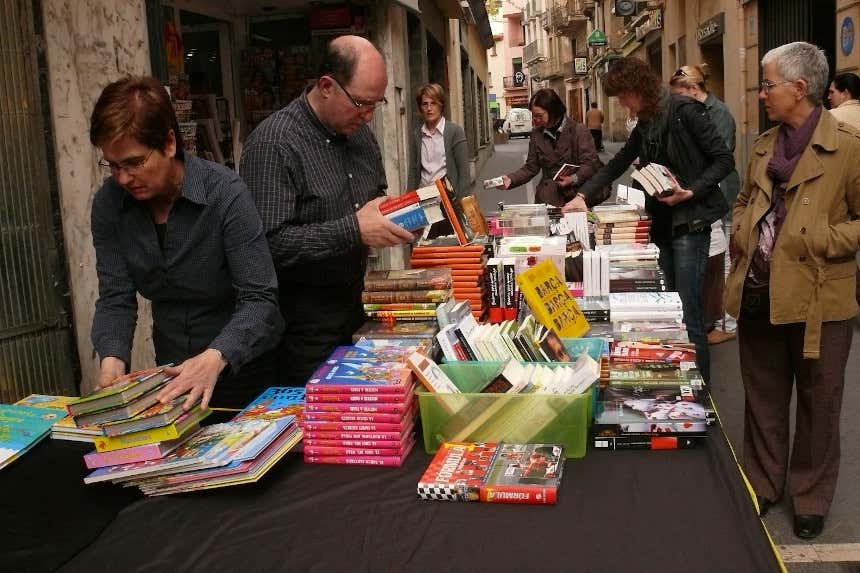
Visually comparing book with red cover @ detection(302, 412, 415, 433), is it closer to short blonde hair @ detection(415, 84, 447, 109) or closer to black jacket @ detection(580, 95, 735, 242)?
black jacket @ detection(580, 95, 735, 242)

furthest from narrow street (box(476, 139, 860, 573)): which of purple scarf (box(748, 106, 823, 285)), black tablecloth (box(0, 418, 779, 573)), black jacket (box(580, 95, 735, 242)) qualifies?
black tablecloth (box(0, 418, 779, 573))

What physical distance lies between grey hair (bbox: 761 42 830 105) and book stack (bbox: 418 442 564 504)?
81.4 inches

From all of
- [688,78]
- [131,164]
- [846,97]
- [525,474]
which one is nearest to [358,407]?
[525,474]

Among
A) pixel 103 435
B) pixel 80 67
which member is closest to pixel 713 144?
pixel 80 67

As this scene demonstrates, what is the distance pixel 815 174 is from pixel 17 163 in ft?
11.5

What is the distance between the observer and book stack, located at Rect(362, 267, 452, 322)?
2842 millimetres

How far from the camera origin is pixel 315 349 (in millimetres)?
3072

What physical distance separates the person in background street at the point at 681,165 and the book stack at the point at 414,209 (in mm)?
2301

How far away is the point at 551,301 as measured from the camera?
295cm

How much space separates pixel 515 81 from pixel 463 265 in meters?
76.6

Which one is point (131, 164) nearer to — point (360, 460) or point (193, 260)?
point (193, 260)

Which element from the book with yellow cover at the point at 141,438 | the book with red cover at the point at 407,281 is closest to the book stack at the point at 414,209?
the book with red cover at the point at 407,281

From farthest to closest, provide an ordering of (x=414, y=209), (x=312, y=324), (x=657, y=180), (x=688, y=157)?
(x=688, y=157) < (x=657, y=180) < (x=312, y=324) < (x=414, y=209)

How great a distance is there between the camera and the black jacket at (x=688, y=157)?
4602mm
